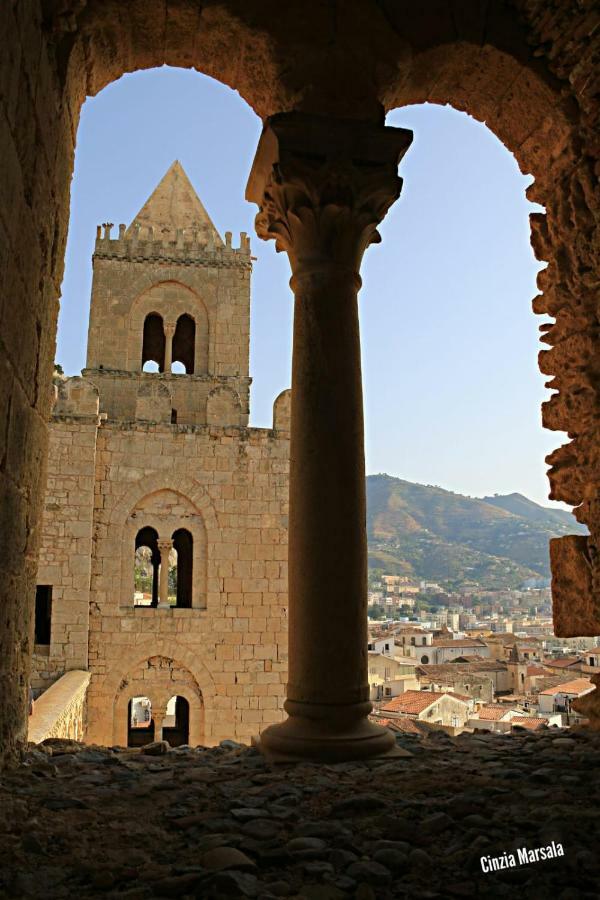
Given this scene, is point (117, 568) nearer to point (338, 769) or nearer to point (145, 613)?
point (145, 613)

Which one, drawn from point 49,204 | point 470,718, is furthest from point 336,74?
point 470,718

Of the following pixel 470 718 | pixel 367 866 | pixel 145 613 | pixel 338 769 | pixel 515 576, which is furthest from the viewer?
pixel 515 576

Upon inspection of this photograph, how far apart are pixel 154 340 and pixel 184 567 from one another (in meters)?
10.5

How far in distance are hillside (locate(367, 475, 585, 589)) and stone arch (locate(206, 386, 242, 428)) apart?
7740 centimetres

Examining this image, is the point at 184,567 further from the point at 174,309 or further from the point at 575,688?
the point at 575,688

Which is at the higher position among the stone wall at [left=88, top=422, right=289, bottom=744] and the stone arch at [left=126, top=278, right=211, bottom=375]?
the stone arch at [left=126, top=278, right=211, bottom=375]

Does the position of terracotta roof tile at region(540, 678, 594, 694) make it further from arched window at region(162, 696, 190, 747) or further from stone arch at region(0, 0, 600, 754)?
stone arch at region(0, 0, 600, 754)

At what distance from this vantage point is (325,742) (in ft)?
10.8

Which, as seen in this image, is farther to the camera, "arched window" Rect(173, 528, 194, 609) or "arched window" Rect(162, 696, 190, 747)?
"arched window" Rect(173, 528, 194, 609)

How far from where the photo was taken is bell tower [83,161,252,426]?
24109 millimetres

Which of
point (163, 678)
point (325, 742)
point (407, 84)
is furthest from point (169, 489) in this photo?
point (325, 742)

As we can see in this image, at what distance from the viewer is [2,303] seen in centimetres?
266

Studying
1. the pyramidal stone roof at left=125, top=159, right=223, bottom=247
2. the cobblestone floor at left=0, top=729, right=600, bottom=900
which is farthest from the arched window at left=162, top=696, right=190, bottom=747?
the pyramidal stone roof at left=125, top=159, right=223, bottom=247

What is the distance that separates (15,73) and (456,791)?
3.03m
